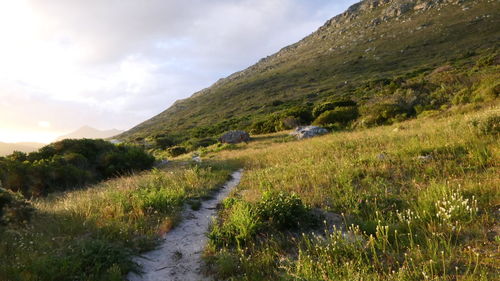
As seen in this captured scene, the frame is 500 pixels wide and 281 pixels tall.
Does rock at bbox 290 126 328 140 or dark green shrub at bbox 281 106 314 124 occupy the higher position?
dark green shrub at bbox 281 106 314 124

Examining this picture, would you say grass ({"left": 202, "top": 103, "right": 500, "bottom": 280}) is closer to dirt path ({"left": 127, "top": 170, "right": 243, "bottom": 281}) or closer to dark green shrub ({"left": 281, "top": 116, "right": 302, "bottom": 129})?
dirt path ({"left": 127, "top": 170, "right": 243, "bottom": 281})

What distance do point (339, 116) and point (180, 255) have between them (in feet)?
77.1

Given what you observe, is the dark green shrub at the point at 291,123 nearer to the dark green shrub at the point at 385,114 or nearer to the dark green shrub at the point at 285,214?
the dark green shrub at the point at 385,114

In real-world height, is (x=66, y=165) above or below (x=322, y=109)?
above

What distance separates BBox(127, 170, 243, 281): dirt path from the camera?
14.5 ft

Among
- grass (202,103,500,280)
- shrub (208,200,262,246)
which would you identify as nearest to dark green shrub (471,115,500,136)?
grass (202,103,500,280)

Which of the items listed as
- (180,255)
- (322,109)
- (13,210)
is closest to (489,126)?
(180,255)

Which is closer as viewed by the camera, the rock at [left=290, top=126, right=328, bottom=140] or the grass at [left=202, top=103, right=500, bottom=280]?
the grass at [left=202, top=103, right=500, bottom=280]

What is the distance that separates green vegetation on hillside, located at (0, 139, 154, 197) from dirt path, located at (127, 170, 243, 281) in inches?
382

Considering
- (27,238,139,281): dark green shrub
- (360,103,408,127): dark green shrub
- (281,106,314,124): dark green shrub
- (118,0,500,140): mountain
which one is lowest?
(360,103,408,127): dark green shrub

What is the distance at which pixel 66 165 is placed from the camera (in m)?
15.6

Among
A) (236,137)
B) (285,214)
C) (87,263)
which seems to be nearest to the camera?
(87,263)

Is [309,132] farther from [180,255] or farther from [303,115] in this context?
[180,255]

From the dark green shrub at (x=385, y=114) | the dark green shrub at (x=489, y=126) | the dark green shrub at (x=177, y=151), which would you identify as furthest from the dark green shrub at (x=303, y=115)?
the dark green shrub at (x=489, y=126)
